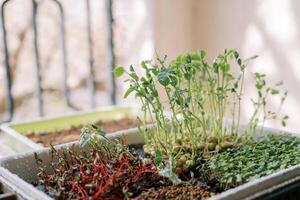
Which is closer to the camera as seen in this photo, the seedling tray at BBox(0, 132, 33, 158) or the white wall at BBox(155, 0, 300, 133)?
the seedling tray at BBox(0, 132, 33, 158)

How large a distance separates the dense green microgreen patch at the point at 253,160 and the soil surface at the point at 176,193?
84 millimetres

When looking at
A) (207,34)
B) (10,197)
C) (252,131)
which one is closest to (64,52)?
(207,34)

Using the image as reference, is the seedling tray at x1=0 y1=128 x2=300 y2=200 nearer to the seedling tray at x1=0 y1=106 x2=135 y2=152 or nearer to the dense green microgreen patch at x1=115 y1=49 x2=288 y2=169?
the dense green microgreen patch at x1=115 y1=49 x2=288 y2=169

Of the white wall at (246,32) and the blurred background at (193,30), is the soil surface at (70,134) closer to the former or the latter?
the blurred background at (193,30)

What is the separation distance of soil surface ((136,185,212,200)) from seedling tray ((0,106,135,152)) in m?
0.69

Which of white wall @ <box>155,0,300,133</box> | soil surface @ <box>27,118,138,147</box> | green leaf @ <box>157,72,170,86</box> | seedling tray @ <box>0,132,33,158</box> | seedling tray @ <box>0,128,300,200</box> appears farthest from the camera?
white wall @ <box>155,0,300,133</box>

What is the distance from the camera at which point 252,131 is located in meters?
1.41

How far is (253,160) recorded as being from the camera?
1103 millimetres

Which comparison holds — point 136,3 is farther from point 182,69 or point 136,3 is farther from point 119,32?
point 182,69

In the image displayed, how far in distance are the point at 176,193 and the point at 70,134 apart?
2.64 ft

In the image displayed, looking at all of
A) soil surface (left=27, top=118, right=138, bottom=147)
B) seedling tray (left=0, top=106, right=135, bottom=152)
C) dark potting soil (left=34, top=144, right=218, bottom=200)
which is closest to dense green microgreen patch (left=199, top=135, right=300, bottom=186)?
dark potting soil (left=34, top=144, right=218, bottom=200)

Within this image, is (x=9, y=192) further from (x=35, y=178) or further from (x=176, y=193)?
(x=176, y=193)

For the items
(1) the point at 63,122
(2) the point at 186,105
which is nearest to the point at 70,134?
(1) the point at 63,122

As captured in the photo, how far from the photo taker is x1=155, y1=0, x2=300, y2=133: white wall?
190 cm
